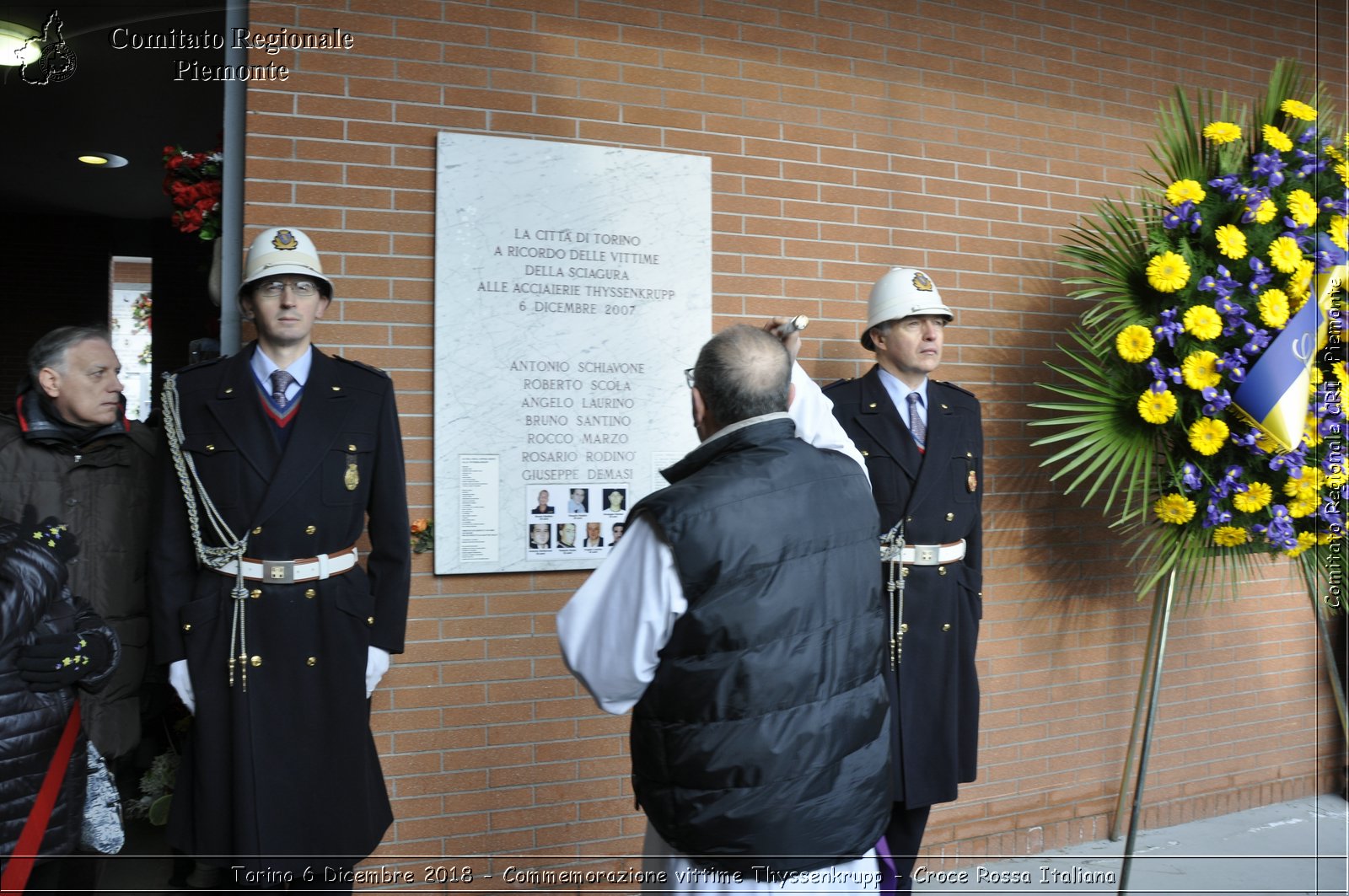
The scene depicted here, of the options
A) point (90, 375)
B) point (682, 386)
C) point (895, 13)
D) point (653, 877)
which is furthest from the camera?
point (895, 13)

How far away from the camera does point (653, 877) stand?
78.4 inches

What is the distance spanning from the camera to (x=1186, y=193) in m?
3.61

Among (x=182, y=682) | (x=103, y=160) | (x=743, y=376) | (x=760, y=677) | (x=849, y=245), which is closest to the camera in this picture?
(x=760, y=677)

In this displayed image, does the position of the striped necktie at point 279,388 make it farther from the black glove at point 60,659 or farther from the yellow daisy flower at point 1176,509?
the yellow daisy flower at point 1176,509

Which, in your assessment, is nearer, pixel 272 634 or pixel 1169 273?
pixel 272 634

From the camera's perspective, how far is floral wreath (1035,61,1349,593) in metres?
3.51

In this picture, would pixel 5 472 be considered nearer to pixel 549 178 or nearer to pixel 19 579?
pixel 19 579

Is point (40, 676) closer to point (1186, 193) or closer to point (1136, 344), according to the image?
point (1136, 344)

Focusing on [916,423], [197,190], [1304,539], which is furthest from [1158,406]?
[197,190]

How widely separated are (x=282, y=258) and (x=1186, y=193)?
3140 mm

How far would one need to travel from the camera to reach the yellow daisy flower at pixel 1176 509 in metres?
3.61

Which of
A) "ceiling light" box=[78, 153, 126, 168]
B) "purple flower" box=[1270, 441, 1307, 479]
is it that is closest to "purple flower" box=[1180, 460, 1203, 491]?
"purple flower" box=[1270, 441, 1307, 479]

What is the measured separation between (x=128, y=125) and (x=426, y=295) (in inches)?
199

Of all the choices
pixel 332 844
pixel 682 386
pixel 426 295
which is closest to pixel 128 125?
pixel 426 295
